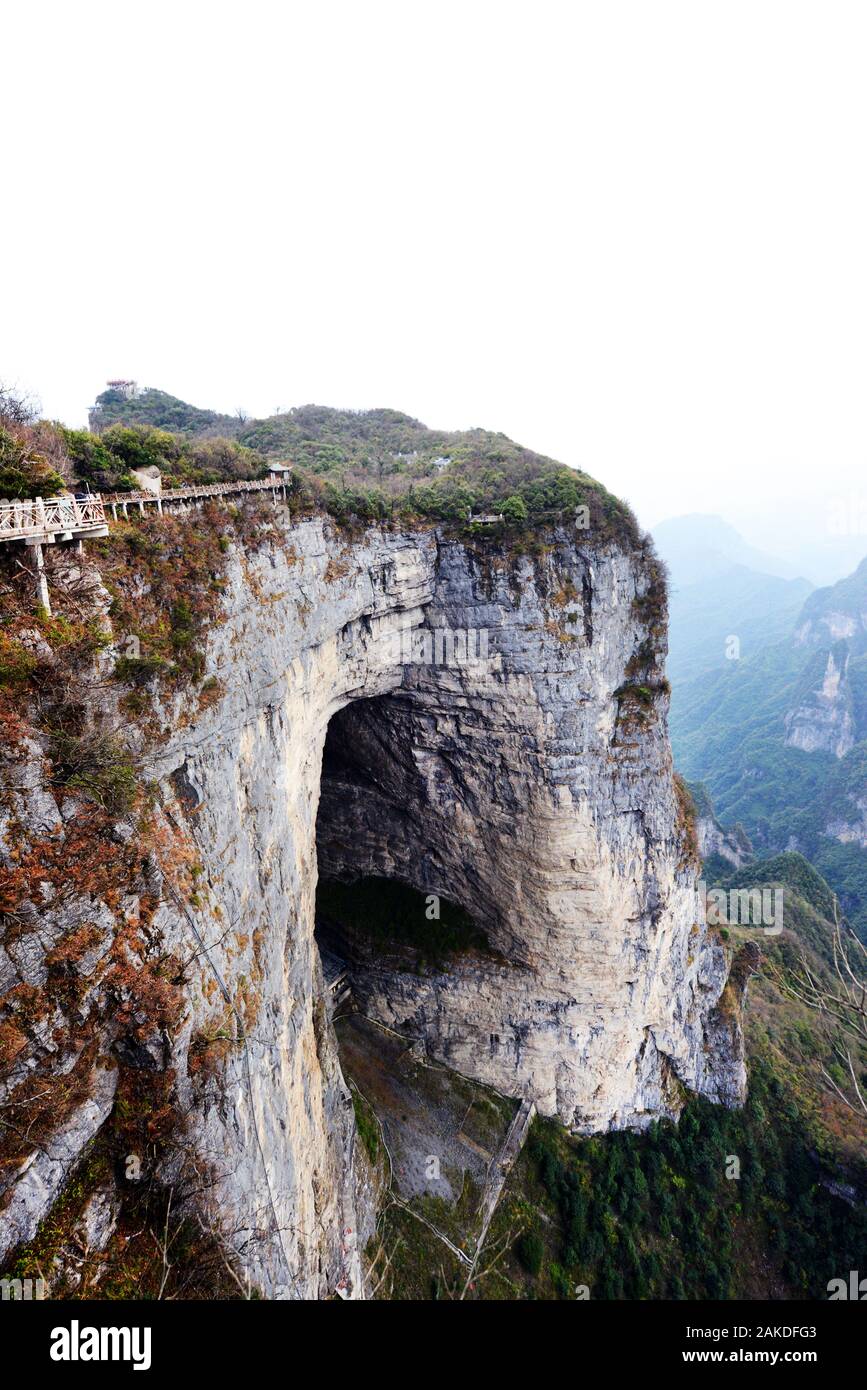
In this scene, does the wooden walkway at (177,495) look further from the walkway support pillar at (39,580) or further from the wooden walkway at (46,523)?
the walkway support pillar at (39,580)

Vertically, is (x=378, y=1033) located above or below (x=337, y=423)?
below

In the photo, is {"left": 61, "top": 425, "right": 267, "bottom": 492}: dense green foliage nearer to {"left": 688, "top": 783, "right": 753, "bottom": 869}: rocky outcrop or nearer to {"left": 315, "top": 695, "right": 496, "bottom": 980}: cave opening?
{"left": 315, "top": 695, "right": 496, "bottom": 980}: cave opening

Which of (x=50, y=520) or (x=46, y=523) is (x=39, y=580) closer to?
(x=46, y=523)

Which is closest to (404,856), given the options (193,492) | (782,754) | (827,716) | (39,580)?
(193,492)


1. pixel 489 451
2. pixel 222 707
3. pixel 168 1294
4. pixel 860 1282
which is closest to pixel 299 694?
pixel 222 707

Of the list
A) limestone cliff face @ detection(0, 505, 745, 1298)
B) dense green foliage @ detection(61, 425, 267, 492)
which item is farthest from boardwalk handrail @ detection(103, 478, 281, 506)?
limestone cliff face @ detection(0, 505, 745, 1298)

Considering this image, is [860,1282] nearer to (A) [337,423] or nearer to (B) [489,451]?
(B) [489,451]
